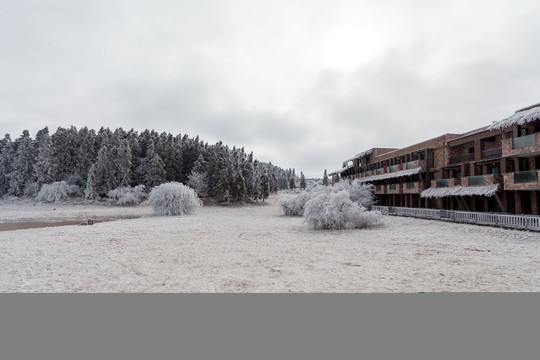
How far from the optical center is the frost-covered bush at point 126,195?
184 feet

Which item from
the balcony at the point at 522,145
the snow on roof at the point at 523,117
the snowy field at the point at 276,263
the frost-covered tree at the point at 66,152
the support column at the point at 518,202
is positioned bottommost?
the snowy field at the point at 276,263

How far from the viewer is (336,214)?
22.8 m

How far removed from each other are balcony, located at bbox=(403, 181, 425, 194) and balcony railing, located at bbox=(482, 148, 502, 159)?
809cm

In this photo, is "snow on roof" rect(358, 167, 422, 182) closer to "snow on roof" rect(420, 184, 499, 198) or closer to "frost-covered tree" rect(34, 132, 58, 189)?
"snow on roof" rect(420, 184, 499, 198)

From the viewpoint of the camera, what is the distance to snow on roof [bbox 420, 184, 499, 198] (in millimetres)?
23309

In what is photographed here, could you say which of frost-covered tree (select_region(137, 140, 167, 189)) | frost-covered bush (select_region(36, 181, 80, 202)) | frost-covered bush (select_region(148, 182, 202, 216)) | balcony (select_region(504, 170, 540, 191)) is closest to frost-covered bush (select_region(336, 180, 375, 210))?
balcony (select_region(504, 170, 540, 191))

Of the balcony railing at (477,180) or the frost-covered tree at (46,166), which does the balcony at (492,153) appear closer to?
the balcony railing at (477,180)

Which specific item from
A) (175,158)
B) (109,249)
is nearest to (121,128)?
(175,158)

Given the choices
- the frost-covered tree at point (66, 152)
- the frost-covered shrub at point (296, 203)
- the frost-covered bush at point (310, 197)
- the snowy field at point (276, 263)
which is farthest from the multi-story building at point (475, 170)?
the frost-covered tree at point (66, 152)

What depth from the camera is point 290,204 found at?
39.2 meters

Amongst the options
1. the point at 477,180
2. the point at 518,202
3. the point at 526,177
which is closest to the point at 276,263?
the point at 526,177

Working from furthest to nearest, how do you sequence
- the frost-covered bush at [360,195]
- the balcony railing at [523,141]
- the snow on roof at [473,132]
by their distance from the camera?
1. the frost-covered bush at [360,195]
2. the snow on roof at [473,132]
3. the balcony railing at [523,141]

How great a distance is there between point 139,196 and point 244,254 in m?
51.9

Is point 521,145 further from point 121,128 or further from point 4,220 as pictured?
point 121,128
